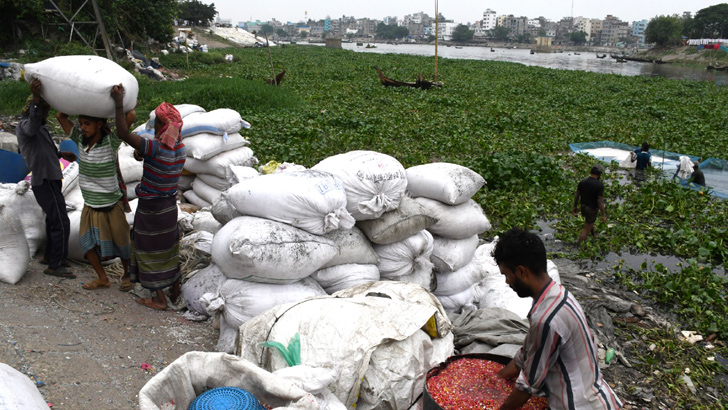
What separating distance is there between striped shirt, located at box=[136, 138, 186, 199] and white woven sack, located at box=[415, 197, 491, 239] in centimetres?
175

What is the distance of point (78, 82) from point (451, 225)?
99.7 inches

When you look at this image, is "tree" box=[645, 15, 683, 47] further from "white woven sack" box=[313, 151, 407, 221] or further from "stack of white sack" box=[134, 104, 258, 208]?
"white woven sack" box=[313, 151, 407, 221]

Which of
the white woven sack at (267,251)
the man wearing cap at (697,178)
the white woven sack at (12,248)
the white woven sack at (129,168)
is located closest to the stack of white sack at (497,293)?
the white woven sack at (267,251)

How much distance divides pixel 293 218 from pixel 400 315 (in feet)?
2.91

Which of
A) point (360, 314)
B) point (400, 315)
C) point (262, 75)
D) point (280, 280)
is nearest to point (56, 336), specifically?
point (280, 280)

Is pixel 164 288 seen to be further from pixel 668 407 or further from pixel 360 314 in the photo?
pixel 668 407

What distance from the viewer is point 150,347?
2.66 meters

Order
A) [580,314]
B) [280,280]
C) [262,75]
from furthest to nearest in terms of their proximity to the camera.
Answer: [262,75] → [280,280] → [580,314]

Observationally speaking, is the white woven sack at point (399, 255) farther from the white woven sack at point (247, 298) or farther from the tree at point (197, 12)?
the tree at point (197, 12)

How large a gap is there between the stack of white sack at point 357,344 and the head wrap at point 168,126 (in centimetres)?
116

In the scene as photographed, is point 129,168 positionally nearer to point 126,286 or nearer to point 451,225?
point 126,286

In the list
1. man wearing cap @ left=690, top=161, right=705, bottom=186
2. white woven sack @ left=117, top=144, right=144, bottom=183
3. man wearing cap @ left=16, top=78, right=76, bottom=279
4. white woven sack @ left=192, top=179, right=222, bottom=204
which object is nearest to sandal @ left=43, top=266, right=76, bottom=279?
man wearing cap @ left=16, top=78, right=76, bottom=279

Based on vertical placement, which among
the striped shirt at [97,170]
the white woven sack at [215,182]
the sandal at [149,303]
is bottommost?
the sandal at [149,303]

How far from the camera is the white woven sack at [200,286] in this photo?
124 inches
